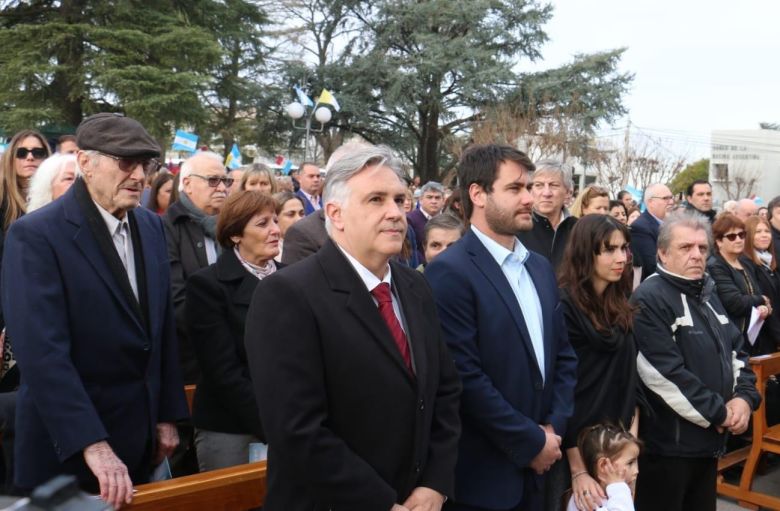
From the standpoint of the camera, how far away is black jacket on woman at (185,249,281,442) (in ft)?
10.8

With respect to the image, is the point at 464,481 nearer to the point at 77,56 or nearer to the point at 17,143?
the point at 17,143

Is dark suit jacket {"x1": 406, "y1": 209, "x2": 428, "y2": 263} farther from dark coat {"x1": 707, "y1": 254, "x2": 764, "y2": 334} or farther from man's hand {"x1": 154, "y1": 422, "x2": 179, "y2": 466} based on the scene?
man's hand {"x1": 154, "y1": 422, "x2": 179, "y2": 466}

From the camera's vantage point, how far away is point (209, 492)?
2.70 meters

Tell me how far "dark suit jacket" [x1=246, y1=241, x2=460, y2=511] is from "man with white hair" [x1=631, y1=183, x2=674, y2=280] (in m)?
5.55

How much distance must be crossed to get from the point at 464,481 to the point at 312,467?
1.01 meters

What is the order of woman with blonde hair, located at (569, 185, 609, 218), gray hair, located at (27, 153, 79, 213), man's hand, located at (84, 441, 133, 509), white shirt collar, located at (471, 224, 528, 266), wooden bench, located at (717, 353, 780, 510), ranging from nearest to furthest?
man's hand, located at (84, 441, 133, 509), white shirt collar, located at (471, 224, 528, 266), gray hair, located at (27, 153, 79, 213), wooden bench, located at (717, 353, 780, 510), woman with blonde hair, located at (569, 185, 609, 218)

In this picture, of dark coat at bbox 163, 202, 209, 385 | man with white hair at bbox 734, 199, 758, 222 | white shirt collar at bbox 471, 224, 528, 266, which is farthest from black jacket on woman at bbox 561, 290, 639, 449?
man with white hair at bbox 734, 199, 758, 222

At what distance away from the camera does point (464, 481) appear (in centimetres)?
298

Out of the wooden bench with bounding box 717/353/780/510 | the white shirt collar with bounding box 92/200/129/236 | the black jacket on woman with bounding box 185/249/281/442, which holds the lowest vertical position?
the wooden bench with bounding box 717/353/780/510

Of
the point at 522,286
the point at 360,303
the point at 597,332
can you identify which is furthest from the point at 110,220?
the point at 597,332

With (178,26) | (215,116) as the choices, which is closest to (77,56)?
(178,26)

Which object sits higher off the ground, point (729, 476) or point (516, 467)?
point (516, 467)

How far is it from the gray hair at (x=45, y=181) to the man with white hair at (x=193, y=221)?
2.40 feet

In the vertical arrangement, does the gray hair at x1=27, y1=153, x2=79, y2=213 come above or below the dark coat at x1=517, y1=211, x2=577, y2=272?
above
